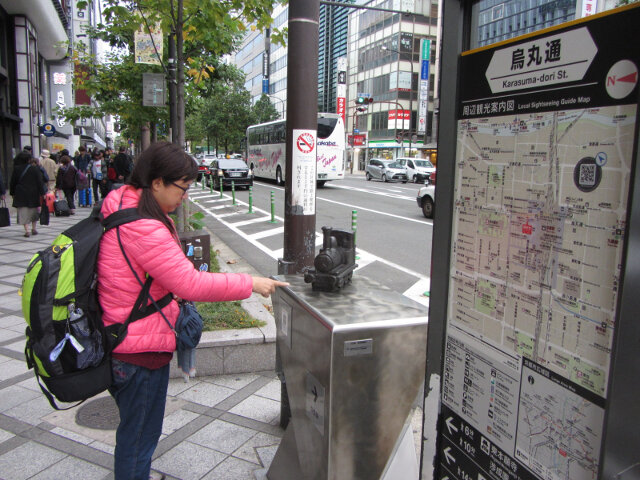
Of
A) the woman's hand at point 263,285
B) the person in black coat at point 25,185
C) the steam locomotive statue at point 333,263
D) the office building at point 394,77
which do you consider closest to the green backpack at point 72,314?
the woman's hand at point 263,285

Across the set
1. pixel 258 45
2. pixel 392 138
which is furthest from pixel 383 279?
pixel 258 45

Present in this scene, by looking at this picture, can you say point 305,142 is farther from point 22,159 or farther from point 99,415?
point 22,159

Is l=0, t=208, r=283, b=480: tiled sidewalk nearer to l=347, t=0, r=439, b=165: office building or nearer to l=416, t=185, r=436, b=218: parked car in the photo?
l=416, t=185, r=436, b=218: parked car

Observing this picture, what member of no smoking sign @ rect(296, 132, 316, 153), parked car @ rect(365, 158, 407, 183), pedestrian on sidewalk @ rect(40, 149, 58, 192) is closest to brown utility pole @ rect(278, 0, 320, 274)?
no smoking sign @ rect(296, 132, 316, 153)

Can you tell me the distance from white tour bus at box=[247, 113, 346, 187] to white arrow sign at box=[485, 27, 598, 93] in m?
22.8

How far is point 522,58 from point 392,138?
55304mm

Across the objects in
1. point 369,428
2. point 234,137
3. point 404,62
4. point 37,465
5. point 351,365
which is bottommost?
point 37,465

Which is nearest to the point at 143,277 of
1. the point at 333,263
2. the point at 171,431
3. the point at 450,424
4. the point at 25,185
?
the point at 333,263

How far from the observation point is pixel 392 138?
55.0 m

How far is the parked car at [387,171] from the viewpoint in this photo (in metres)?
32.9

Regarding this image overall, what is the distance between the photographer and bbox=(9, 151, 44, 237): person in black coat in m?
9.80

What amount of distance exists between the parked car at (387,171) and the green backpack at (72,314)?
104 feet

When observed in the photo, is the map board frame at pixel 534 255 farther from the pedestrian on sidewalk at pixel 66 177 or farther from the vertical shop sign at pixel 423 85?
the vertical shop sign at pixel 423 85

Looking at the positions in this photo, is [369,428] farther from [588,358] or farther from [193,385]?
[193,385]
